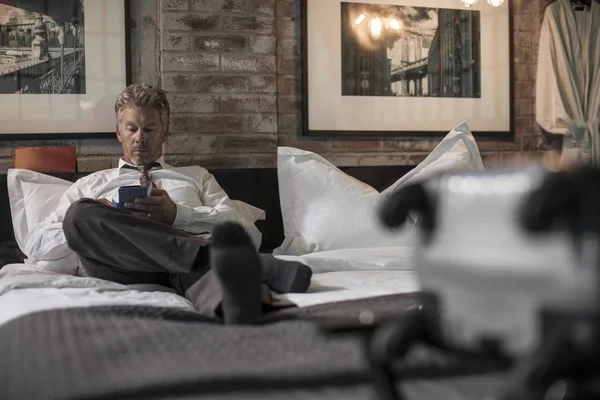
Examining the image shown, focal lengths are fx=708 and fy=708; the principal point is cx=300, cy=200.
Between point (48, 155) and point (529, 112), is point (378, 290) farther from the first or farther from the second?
point (529, 112)

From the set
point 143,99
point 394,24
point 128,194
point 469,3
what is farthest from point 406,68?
point 128,194

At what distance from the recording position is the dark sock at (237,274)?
1462 millimetres

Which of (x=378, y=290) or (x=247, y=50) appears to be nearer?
(x=378, y=290)

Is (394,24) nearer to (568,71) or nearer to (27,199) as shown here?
(568,71)

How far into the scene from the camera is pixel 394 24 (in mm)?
3424

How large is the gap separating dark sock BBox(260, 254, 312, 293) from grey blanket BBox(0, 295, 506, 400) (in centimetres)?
31

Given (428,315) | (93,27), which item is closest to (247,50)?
(93,27)

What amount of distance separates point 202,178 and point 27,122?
2.59 feet

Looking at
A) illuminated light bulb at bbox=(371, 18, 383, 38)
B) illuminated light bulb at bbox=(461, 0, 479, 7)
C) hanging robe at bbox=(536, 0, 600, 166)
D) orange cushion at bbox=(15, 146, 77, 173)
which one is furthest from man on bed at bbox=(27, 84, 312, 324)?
hanging robe at bbox=(536, 0, 600, 166)

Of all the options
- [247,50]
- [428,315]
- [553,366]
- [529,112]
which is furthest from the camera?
[529,112]

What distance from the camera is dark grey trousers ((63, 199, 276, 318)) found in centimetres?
183

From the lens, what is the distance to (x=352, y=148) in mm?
3393

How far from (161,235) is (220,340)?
2.30 feet

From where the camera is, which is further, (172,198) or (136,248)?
(172,198)
